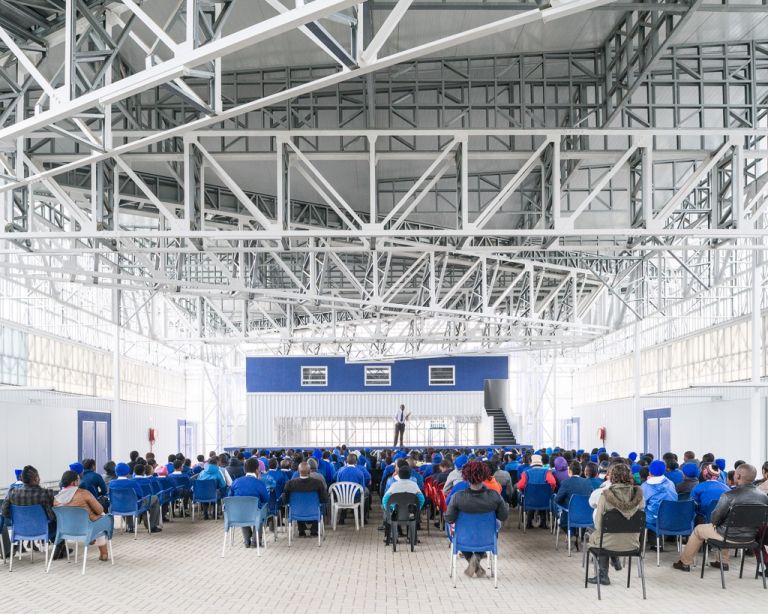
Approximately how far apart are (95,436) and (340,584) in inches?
1054

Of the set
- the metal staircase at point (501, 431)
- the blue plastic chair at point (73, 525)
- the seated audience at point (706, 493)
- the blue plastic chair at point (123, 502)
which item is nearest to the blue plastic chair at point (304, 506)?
the blue plastic chair at point (123, 502)

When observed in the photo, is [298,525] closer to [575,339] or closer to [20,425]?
[20,425]

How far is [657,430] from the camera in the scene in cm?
3581

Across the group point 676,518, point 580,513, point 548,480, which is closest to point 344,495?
point 548,480

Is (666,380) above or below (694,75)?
below

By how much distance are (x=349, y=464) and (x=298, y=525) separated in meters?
1.65

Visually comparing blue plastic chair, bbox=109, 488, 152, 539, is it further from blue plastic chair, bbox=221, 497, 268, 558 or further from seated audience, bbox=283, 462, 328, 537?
seated audience, bbox=283, 462, 328, 537

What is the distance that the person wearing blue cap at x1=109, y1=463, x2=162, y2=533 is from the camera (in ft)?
48.3

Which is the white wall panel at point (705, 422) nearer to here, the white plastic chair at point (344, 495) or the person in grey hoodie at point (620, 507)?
the white plastic chair at point (344, 495)

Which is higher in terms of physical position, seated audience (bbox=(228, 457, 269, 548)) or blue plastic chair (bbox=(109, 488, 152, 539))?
seated audience (bbox=(228, 457, 269, 548))

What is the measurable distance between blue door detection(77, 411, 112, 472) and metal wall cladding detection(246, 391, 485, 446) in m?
8.97

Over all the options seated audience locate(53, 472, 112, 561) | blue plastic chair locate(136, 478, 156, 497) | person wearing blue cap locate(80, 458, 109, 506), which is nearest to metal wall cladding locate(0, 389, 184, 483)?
blue plastic chair locate(136, 478, 156, 497)

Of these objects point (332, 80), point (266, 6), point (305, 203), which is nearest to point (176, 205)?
point (305, 203)

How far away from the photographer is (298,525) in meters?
15.6
